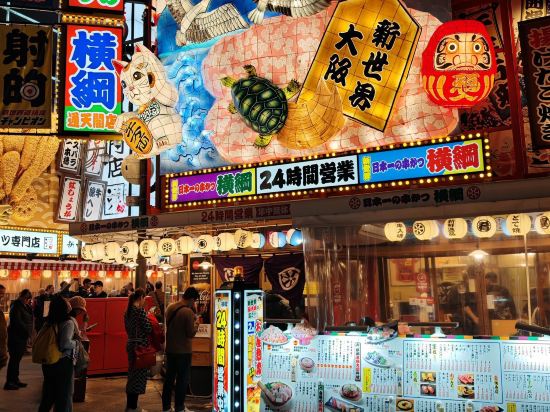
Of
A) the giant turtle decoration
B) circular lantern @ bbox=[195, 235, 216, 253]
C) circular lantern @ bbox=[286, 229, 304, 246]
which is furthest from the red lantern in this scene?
circular lantern @ bbox=[195, 235, 216, 253]

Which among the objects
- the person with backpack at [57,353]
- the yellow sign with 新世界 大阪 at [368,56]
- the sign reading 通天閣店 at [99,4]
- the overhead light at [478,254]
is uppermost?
the sign reading 通天閣店 at [99,4]

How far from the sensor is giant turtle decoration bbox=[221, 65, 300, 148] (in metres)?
11.6

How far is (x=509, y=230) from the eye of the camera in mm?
8641

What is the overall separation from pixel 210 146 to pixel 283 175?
2.05 meters

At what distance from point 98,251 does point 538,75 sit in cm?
1029

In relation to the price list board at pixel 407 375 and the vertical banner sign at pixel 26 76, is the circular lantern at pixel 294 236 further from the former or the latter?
the vertical banner sign at pixel 26 76

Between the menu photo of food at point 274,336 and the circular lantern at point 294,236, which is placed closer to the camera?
the menu photo of food at point 274,336

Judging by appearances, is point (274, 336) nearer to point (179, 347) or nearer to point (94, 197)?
point (179, 347)

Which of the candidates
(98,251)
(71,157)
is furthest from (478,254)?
(71,157)

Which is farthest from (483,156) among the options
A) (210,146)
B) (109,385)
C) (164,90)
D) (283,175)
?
(109,385)

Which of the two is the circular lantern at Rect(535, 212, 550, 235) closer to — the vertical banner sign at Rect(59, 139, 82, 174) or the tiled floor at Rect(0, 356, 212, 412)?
the tiled floor at Rect(0, 356, 212, 412)

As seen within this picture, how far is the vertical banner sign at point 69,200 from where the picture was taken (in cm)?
2572

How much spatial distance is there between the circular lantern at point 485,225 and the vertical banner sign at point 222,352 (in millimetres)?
4084

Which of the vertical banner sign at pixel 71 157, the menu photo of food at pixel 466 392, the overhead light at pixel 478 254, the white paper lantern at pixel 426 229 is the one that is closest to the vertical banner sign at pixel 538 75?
the white paper lantern at pixel 426 229
